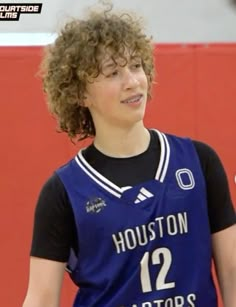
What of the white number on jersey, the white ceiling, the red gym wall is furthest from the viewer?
the white ceiling

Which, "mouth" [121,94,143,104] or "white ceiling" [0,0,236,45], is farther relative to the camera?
"white ceiling" [0,0,236,45]

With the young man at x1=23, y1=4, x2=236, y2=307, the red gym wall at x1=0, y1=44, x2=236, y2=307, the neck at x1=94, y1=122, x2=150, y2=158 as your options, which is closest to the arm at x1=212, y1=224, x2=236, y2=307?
the young man at x1=23, y1=4, x2=236, y2=307

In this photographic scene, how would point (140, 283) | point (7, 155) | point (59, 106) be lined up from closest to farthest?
point (140, 283) < point (59, 106) < point (7, 155)

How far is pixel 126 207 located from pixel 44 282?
196mm

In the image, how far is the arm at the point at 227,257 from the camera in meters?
1.28

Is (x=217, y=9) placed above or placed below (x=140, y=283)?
above

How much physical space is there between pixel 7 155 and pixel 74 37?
5.35 feet

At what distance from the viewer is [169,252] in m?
1.24

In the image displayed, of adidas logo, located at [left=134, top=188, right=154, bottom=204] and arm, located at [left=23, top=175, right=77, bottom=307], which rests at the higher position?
adidas logo, located at [left=134, top=188, right=154, bottom=204]

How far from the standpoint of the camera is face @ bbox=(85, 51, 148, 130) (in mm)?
1264

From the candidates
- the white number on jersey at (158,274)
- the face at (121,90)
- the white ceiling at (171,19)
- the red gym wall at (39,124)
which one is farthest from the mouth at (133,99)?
the white ceiling at (171,19)

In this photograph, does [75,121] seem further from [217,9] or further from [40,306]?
[217,9]

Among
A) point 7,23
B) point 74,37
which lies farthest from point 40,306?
point 7,23

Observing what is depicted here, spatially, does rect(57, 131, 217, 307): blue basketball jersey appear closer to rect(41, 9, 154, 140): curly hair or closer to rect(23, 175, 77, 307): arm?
rect(23, 175, 77, 307): arm
